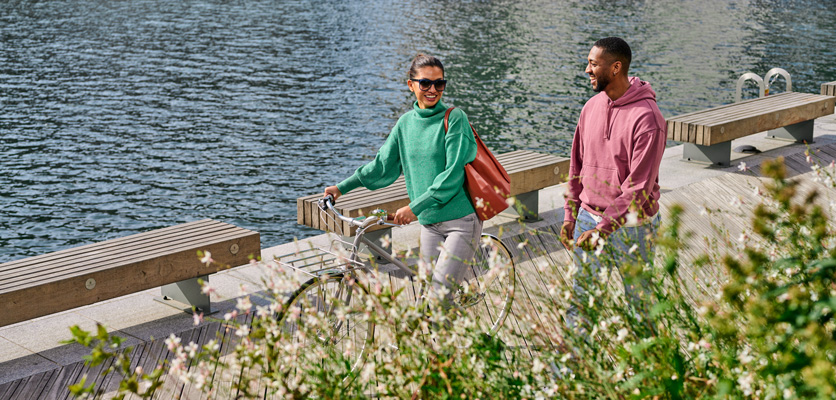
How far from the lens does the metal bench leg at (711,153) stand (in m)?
11.0

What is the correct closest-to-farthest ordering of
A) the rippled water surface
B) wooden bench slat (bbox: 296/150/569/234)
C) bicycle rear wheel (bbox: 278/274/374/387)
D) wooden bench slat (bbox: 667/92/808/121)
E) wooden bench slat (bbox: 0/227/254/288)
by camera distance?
bicycle rear wheel (bbox: 278/274/374/387) < wooden bench slat (bbox: 0/227/254/288) < wooden bench slat (bbox: 296/150/569/234) < wooden bench slat (bbox: 667/92/808/121) < the rippled water surface

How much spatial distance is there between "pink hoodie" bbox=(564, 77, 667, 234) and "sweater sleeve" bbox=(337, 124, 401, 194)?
40.4 inches

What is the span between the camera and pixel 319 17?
154ft

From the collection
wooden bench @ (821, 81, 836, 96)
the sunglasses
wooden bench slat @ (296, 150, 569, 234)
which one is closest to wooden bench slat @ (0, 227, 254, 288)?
wooden bench slat @ (296, 150, 569, 234)

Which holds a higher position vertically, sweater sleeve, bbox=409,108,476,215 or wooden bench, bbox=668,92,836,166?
sweater sleeve, bbox=409,108,476,215

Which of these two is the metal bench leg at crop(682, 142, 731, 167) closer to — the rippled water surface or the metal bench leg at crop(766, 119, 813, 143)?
the metal bench leg at crop(766, 119, 813, 143)

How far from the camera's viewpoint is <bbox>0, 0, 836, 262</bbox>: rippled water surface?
48.6 feet

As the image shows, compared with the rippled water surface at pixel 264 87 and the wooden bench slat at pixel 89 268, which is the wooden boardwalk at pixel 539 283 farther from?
the rippled water surface at pixel 264 87

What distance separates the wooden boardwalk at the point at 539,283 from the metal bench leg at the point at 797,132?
4.01 ft

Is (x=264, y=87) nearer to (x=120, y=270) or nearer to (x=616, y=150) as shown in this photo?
(x=120, y=270)

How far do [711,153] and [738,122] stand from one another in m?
0.60

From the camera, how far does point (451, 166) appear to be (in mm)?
4738

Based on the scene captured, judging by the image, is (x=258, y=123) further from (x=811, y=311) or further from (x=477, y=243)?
(x=811, y=311)

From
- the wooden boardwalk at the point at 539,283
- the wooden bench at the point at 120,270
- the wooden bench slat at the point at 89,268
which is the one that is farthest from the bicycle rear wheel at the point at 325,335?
the wooden bench at the point at 120,270
